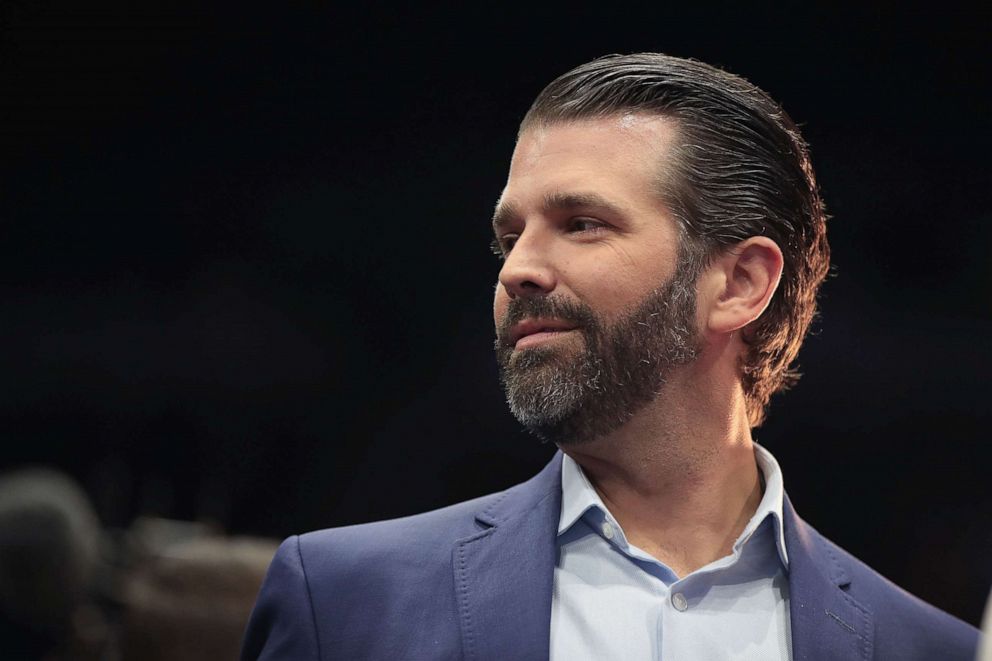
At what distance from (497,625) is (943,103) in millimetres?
1754

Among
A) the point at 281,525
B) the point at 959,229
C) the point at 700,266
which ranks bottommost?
the point at 281,525

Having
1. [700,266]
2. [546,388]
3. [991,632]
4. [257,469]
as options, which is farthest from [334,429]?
[991,632]

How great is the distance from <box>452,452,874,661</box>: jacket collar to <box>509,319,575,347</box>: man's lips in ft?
0.82

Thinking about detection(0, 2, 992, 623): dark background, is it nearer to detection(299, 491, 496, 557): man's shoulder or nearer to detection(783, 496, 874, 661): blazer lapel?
detection(299, 491, 496, 557): man's shoulder

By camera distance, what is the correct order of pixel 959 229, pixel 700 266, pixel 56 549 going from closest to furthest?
pixel 700 266, pixel 56 549, pixel 959 229

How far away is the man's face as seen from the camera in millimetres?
1830

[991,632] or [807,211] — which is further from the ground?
[807,211]

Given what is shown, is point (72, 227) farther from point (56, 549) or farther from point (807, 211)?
point (807, 211)

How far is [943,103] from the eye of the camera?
8.95 ft

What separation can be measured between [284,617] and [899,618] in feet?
3.39

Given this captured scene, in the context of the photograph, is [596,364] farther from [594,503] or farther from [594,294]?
[594,503]

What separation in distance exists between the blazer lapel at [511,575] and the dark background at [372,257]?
67cm

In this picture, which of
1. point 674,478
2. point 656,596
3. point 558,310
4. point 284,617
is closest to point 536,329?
point 558,310

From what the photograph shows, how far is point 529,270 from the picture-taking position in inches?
72.1
